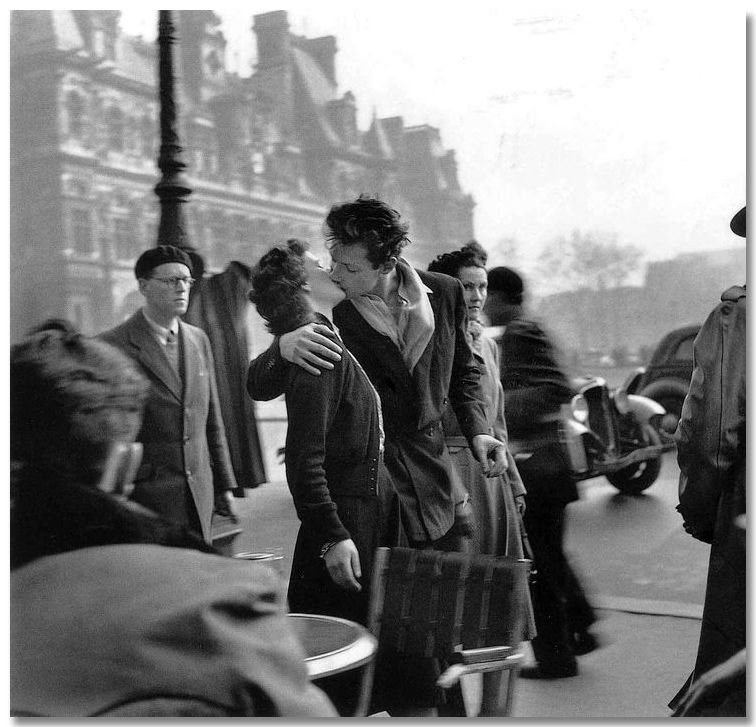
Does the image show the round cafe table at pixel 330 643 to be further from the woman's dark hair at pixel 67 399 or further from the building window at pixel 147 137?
the building window at pixel 147 137

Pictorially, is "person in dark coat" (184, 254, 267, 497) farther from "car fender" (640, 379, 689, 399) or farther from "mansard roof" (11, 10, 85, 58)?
"car fender" (640, 379, 689, 399)

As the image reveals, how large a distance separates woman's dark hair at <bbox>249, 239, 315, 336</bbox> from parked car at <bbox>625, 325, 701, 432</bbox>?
1140 millimetres

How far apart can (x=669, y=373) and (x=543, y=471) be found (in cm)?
55

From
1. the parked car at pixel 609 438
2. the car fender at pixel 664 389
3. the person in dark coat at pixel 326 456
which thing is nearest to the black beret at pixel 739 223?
the car fender at pixel 664 389

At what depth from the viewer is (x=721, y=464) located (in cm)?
335

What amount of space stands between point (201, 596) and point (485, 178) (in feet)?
5.58

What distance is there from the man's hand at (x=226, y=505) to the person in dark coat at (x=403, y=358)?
371 mm

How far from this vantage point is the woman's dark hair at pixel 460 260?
3.42 metres

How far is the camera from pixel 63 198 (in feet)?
10.9

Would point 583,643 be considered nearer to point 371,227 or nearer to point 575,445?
point 575,445

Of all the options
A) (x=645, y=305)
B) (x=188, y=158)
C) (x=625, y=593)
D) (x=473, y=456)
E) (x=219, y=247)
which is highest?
(x=188, y=158)

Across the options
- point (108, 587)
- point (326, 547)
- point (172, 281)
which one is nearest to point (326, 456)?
point (326, 547)

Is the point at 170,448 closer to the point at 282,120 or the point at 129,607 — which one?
the point at 129,607

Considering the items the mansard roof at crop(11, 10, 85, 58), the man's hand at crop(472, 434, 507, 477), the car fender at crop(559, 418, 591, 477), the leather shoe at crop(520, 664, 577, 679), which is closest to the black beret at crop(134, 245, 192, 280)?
the mansard roof at crop(11, 10, 85, 58)
